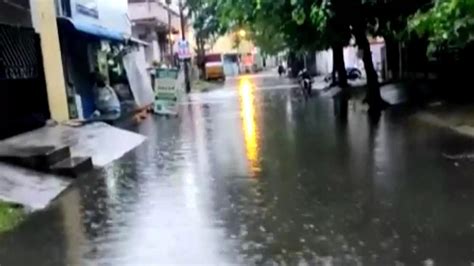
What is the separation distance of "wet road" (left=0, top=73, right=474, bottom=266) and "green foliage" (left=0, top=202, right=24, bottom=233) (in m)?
0.17

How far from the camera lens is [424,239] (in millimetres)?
7512

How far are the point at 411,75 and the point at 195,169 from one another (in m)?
19.7

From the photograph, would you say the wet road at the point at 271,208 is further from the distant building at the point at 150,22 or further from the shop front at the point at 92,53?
the distant building at the point at 150,22

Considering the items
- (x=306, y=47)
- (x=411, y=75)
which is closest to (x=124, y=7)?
(x=306, y=47)

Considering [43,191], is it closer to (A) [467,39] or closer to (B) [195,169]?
(B) [195,169]

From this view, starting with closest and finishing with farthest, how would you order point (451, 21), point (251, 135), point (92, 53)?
point (451, 21)
point (251, 135)
point (92, 53)

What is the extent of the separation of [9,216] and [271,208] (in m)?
3.23

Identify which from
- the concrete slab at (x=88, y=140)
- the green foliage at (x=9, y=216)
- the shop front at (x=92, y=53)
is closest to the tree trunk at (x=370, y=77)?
the concrete slab at (x=88, y=140)

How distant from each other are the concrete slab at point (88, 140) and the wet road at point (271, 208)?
1.86 feet

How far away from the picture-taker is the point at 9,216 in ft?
31.3

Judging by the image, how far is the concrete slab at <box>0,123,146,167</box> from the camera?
15203mm

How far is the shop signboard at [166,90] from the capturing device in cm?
2780

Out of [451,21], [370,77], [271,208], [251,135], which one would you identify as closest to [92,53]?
[370,77]

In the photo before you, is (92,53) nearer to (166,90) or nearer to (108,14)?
(166,90)
